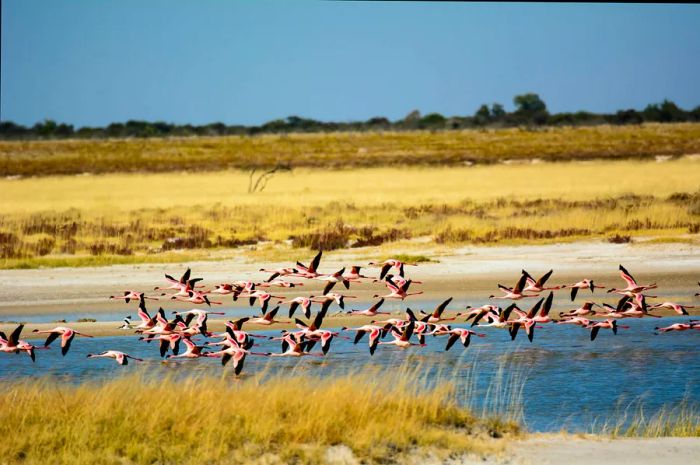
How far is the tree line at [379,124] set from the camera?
105188mm

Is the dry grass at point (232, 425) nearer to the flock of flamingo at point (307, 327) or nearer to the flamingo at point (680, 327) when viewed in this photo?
the flock of flamingo at point (307, 327)

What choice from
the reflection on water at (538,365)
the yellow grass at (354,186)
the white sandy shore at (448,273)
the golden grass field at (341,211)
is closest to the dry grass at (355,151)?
the yellow grass at (354,186)

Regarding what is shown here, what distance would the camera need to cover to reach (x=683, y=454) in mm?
9164

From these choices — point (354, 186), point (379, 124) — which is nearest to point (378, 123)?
point (379, 124)

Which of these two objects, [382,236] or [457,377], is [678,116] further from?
[457,377]

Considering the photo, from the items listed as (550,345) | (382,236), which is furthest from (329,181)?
(550,345)

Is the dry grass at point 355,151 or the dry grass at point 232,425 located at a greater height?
the dry grass at point 232,425

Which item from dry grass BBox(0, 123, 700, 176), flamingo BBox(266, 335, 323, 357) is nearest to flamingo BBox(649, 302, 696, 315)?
flamingo BBox(266, 335, 323, 357)

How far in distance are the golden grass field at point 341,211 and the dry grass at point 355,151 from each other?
864 cm

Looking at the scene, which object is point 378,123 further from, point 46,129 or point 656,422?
point 656,422

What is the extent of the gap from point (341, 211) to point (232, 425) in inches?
912

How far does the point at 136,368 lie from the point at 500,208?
19.9m

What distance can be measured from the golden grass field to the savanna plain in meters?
0.13

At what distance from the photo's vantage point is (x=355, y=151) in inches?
2894
